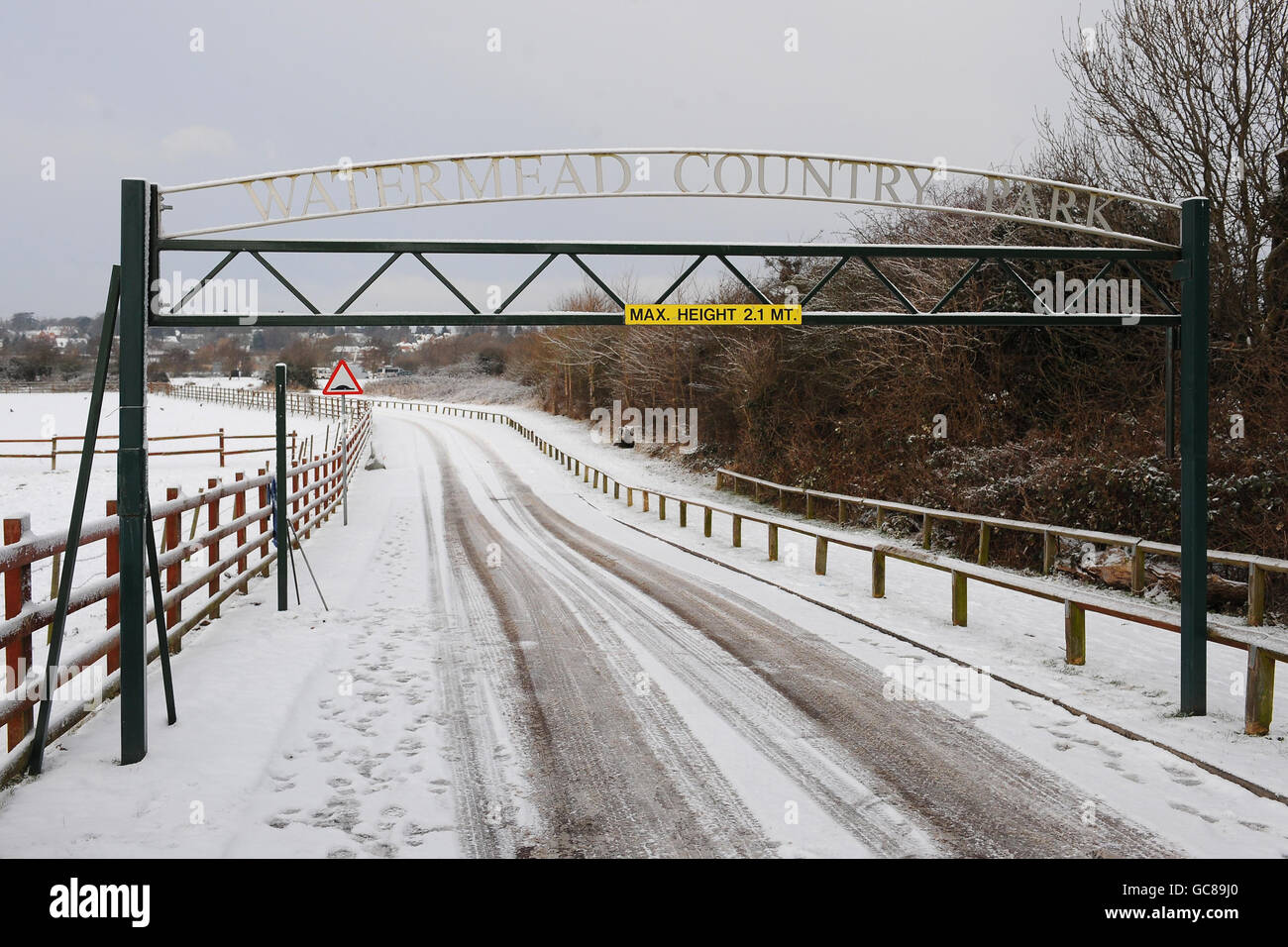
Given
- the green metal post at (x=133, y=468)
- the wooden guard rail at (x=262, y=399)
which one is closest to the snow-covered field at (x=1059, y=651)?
the green metal post at (x=133, y=468)

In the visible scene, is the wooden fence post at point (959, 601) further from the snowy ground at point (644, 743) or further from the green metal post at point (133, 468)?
the green metal post at point (133, 468)

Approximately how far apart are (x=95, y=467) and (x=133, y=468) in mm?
28611

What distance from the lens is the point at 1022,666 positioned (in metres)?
8.05

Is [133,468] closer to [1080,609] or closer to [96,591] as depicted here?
[96,591]

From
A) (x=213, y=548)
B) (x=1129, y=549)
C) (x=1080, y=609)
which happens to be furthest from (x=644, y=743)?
(x=1129, y=549)

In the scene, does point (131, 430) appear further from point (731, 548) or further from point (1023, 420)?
point (1023, 420)

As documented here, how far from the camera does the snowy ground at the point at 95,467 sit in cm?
1513

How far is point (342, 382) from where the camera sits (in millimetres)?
19469

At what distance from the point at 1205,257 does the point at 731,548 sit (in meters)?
10.7

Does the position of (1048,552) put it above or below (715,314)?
below

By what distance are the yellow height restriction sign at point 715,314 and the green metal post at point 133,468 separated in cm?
361

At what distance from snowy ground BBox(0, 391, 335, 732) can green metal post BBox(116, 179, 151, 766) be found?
1.87ft

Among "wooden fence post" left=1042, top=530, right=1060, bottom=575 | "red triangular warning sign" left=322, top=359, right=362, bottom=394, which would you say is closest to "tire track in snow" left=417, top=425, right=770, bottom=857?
"wooden fence post" left=1042, top=530, right=1060, bottom=575
